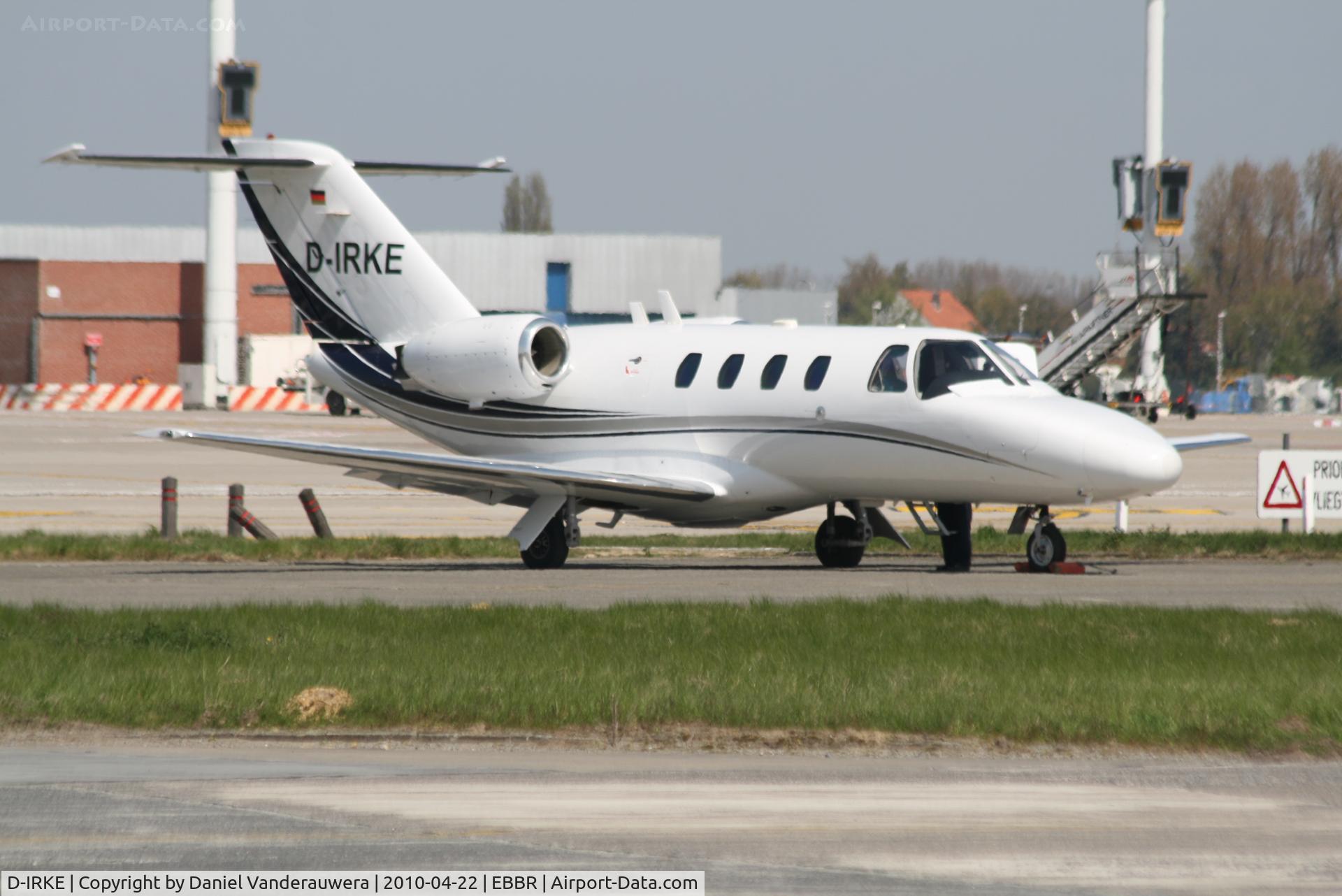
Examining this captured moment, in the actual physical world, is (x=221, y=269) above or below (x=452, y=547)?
above

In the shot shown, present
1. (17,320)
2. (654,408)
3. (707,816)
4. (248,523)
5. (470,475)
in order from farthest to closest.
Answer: (17,320), (248,523), (654,408), (470,475), (707,816)

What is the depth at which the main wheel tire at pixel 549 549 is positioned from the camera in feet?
69.4

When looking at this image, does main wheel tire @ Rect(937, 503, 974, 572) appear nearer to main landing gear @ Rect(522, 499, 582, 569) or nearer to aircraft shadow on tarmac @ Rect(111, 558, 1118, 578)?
aircraft shadow on tarmac @ Rect(111, 558, 1118, 578)

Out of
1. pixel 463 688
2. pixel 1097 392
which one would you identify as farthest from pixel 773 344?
pixel 1097 392

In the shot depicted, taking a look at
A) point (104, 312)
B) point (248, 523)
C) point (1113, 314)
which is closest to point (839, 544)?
point (248, 523)

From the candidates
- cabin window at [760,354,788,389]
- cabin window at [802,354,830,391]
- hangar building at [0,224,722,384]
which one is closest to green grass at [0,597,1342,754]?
cabin window at [802,354,830,391]

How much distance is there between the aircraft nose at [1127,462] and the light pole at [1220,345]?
111736 millimetres

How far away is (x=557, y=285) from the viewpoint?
9488 centimetres

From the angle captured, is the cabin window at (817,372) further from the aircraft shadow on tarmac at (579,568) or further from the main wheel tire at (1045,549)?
the main wheel tire at (1045,549)

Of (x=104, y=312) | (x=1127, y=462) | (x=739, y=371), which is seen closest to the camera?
(x=1127, y=462)

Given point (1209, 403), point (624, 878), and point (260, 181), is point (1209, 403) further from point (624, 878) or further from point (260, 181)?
point (624, 878)

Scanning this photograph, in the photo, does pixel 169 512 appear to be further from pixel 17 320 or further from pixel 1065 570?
pixel 17 320

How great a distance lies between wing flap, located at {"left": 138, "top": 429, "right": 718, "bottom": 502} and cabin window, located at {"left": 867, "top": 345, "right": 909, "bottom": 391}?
2.29 meters

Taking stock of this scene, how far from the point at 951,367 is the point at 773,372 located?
2.18 metres
